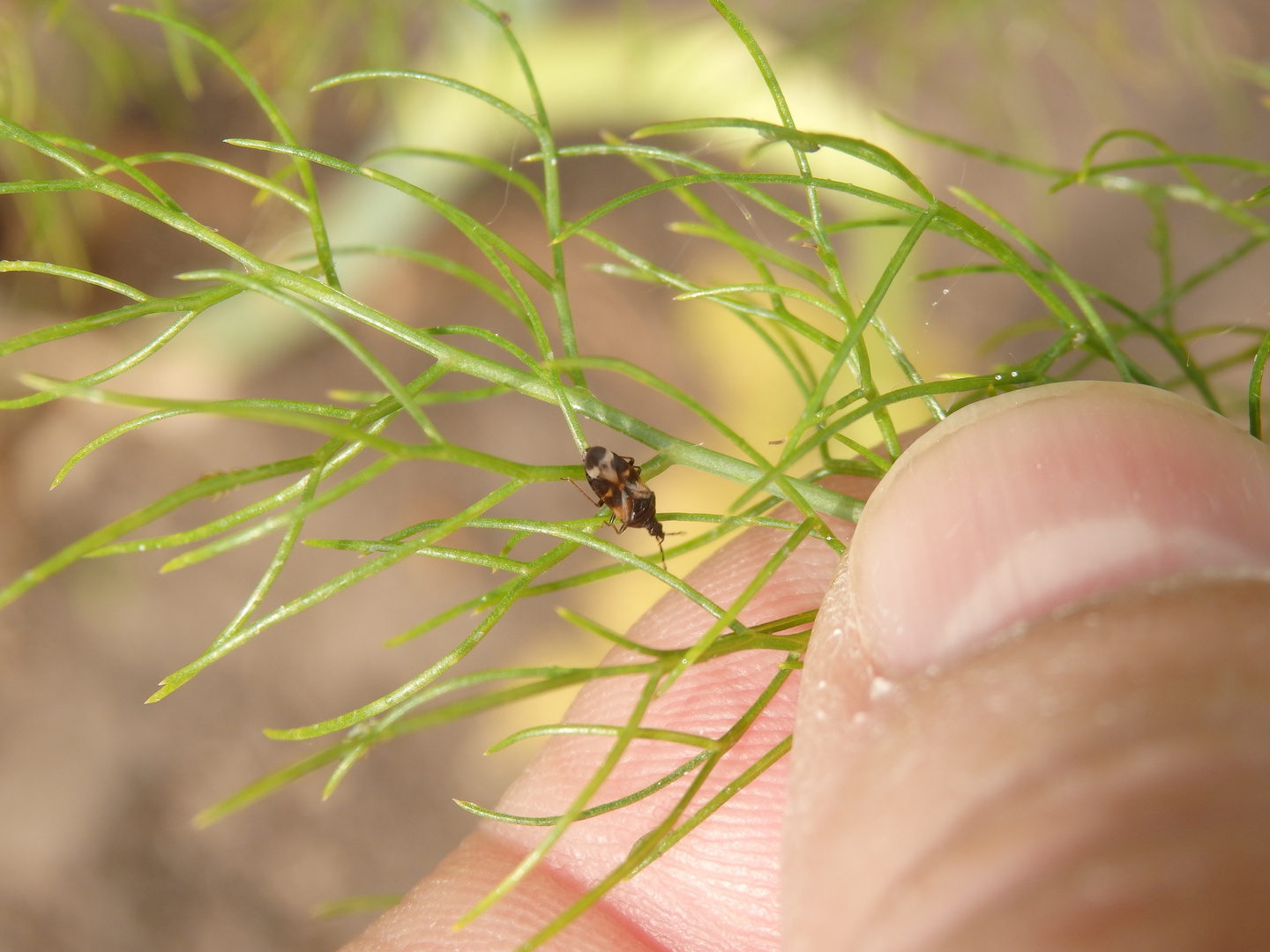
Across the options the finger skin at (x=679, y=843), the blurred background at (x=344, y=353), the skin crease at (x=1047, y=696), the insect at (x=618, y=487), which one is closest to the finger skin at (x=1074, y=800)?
the skin crease at (x=1047, y=696)

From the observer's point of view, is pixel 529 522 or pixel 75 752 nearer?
pixel 529 522

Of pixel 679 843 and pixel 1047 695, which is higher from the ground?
pixel 1047 695

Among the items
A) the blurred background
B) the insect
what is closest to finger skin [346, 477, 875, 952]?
the insect

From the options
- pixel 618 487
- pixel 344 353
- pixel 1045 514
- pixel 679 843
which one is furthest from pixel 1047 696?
pixel 344 353

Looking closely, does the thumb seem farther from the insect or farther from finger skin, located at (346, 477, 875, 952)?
finger skin, located at (346, 477, 875, 952)

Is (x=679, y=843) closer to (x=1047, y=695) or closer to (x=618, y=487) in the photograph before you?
(x=618, y=487)

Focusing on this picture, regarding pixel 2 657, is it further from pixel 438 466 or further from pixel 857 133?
pixel 857 133

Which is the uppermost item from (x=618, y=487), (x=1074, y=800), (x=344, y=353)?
(x=344, y=353)

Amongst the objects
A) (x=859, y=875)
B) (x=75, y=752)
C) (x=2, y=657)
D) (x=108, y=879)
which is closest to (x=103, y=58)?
(x=2, y=657)
